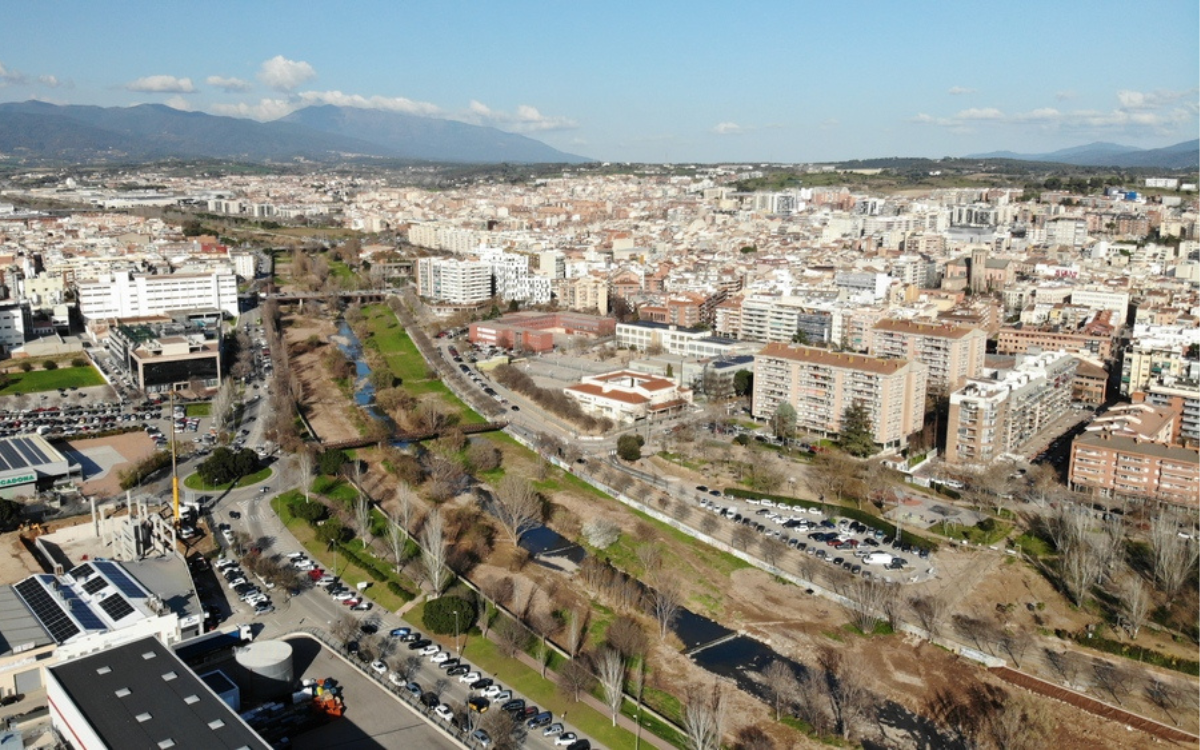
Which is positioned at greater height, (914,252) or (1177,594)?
(914,252)

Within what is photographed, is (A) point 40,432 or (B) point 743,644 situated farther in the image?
(A) point 40,432

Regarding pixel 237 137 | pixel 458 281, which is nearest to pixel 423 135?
pixel 237 137

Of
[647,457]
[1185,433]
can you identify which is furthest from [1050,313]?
[647,457]

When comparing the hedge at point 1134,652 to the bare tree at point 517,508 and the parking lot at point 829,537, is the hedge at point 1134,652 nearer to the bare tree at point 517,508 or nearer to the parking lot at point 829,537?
the parking lot at point 829,537

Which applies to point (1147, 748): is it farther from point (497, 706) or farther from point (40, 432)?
point (40, 432)

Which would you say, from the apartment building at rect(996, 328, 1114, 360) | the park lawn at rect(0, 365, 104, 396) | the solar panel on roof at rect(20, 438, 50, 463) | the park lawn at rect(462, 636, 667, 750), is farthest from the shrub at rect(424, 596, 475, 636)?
the apartment building at rect(996, 328, 1114, 360)

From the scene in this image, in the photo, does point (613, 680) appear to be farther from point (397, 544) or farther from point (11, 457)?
point (11, 457)

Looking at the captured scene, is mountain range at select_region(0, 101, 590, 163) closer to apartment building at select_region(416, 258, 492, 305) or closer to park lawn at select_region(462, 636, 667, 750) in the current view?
apartment building at select_region(416, 258, 492, 305)
